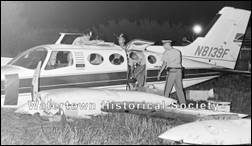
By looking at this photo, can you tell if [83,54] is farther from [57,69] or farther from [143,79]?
[143,79]

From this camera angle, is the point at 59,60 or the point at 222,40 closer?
the point at 59,60

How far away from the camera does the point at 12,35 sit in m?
28.2

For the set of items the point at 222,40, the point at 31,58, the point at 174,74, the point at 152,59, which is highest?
the point at 222,40

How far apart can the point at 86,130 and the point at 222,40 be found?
6899 mm

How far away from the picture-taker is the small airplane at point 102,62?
26.2 feet

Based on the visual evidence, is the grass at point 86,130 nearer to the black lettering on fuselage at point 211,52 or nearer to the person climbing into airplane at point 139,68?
the person climbing into airplane at point 139,68

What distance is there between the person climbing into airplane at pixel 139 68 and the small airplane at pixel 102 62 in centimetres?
14

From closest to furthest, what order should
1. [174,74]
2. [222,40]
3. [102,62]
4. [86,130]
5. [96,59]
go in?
[86,130], [102,62], [96,59], [174,74], [222,40]

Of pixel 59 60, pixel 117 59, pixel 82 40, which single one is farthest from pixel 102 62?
pixel 59 60

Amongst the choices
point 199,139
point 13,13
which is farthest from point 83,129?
point 13,13

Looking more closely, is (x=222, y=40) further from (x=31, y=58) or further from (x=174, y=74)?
(x=31, y=58)

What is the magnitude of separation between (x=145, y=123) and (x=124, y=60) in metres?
2.65

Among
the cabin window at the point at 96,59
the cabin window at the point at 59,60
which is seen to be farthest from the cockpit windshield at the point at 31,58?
the cabin window at the point at 96,59

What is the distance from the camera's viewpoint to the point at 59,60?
352 inches
